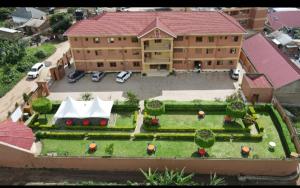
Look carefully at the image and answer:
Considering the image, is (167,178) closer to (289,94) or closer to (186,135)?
(186,135)

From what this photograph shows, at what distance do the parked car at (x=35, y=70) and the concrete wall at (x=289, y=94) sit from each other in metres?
37.6

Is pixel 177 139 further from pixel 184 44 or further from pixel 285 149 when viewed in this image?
pixel 184 44

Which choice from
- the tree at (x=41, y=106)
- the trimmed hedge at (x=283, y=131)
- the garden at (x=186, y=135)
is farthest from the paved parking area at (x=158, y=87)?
the trimmed hedge at (x=283, y=131)

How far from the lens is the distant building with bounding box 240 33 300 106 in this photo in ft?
130

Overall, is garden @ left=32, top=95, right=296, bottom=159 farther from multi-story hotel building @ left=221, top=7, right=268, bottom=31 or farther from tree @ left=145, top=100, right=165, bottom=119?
multi-story hotel building @ left=221, top=7, right=268, bottom=31

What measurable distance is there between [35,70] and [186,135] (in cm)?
2916

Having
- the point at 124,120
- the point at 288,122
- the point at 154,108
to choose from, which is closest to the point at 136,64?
the point at 124,120

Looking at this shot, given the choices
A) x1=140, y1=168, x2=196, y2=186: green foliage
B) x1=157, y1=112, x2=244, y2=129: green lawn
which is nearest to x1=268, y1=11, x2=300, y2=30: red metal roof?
x1=157, y1=112, x2=244, y2=129: green lawn

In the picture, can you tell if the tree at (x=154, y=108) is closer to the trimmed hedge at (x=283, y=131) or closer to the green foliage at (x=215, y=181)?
the green foliage at (x=215, y=181)

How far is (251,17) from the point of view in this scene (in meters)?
63.8

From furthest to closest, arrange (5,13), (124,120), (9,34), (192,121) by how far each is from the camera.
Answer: (5,13) → (9,34) → (124,120) → (192,121)

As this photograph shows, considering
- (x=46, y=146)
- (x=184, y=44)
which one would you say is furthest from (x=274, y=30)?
(x=46, y=146)

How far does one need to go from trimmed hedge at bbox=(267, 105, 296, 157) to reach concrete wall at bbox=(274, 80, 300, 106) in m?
3.09

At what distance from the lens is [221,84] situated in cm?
4484
